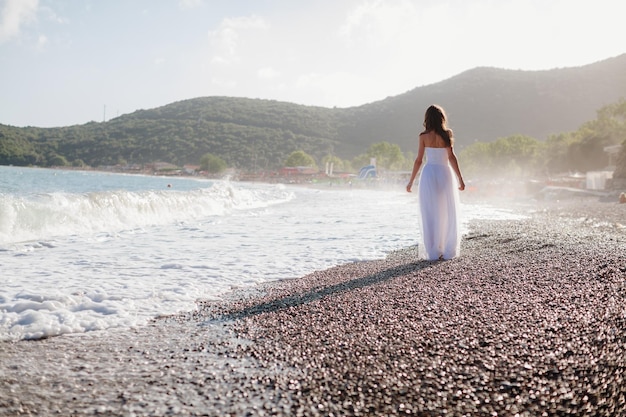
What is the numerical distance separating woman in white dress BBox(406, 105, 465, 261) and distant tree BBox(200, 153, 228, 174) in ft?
317

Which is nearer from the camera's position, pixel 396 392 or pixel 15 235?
pixel 396 392

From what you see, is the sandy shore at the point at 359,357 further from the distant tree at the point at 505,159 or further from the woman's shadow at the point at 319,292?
the distant tree at the point at 505,159

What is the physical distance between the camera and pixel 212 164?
338 feet

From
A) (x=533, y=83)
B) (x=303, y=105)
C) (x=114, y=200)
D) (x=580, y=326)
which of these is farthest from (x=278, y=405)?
(x=303, y=105)

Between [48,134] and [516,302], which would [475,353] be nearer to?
[516,302]

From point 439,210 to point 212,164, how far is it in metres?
99.5

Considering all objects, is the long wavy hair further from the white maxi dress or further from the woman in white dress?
the white maxi dress

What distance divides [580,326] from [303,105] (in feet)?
467

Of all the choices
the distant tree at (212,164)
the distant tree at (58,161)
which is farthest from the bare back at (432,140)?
the distant tree at (58,161)

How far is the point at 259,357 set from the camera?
10.0 feet

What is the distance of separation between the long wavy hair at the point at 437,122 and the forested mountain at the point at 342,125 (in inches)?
4025

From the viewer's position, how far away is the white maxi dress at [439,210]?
22.8 ft

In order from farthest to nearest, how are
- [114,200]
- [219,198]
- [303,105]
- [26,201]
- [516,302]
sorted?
[303,105] → [219,198] → [114,200] → [26,201] → [516,302]

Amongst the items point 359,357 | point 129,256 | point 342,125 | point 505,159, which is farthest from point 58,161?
point 359,357
